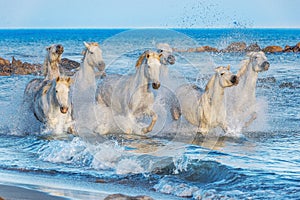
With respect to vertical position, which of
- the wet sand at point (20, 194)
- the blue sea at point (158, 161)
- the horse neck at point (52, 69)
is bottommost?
the wet sand at point (20, 194)

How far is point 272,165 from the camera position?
9227 mm

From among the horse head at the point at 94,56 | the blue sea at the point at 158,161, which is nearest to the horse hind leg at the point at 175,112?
the blue sea at the point at 158,161

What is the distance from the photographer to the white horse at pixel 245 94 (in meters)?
12.2

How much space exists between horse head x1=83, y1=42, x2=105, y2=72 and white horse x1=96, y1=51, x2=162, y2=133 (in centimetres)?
76

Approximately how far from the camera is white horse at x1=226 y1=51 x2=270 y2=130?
40.2 feet

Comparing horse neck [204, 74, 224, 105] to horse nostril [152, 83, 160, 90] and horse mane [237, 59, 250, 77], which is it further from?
horse nostril [152, 83, 160, 90]

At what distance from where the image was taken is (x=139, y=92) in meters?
11.1

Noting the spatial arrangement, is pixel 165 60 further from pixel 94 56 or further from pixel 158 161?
pixel 158 161

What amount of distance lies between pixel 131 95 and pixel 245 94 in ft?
7.55

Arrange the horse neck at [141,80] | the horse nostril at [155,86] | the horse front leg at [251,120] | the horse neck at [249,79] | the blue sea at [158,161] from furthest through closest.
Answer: the horse neck at [249,79] < the horse front leg at [251,120] < the horse neck at [141,80] < the horse nostril at [155,86] < the blue sea at [158,161]

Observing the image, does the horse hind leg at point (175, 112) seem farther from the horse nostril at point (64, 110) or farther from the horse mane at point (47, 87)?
the horse mane at point (47, 87)

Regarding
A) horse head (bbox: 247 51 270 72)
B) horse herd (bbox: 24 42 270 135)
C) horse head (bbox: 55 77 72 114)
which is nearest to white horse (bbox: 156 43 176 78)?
horse herd (bbox: 24 42 270 135)

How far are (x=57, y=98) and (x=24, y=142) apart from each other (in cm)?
107

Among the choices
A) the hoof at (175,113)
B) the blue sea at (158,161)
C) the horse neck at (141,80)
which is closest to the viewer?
the blue sea at (158,161)
